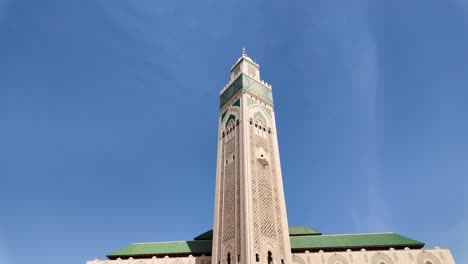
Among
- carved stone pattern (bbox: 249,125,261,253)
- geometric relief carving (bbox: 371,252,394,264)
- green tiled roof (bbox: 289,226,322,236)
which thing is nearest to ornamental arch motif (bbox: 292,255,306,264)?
green tiled roof (bbox: 289,226,322,236)

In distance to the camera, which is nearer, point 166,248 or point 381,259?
point 381,259

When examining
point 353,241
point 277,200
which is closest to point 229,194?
point 277,200

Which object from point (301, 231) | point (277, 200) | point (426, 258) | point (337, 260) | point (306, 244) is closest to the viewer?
point (277, 200)

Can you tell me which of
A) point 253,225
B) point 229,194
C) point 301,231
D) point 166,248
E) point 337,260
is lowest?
point 337,260

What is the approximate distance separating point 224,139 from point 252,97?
4551mm

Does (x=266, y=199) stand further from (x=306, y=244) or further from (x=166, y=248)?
(x=166, y=248)

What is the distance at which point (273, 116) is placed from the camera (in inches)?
1236

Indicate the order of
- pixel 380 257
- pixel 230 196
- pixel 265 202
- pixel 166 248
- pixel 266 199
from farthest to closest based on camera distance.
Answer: pixel 166 248 → pixel 380 257 → pixel 230 196 → pixel 266 199 → pixel 265 202

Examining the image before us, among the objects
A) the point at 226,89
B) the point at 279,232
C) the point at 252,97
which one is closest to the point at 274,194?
the point at 279,232

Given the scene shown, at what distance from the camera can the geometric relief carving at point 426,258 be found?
26388 mm

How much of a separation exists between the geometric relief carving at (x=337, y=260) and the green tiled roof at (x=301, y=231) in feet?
12.4

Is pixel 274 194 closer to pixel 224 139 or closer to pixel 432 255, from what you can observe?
pixel 224 139

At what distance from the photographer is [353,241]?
28.6 meters

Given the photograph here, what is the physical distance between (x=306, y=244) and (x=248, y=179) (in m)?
8.87
